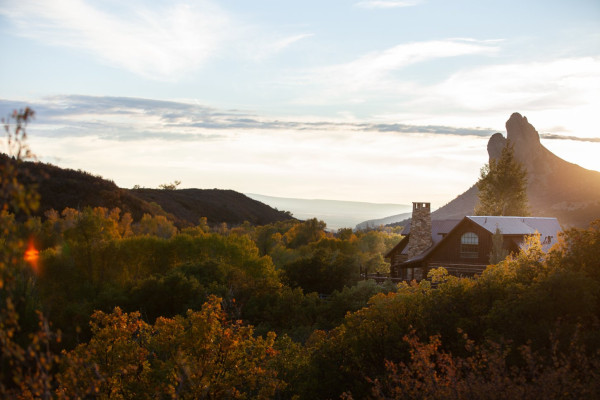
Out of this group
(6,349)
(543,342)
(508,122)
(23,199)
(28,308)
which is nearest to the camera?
(23,199)

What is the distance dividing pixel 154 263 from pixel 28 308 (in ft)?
56.6

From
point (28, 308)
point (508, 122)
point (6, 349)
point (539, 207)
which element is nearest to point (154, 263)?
point (28, 308)

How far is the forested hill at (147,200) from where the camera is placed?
3595 inches

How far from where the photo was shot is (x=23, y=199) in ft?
18.4

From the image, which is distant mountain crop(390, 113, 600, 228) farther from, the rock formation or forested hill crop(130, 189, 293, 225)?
forested hill crop(130, 189, 293, 225)

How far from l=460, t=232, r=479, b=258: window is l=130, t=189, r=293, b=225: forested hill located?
88.2 meters

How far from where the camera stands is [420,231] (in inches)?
1734

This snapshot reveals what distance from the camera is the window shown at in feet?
133

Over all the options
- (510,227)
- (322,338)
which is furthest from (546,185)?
(322,338)

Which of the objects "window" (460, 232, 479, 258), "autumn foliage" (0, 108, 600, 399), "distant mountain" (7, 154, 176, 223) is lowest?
"autumn foliage" (0, 108, 600, 399)

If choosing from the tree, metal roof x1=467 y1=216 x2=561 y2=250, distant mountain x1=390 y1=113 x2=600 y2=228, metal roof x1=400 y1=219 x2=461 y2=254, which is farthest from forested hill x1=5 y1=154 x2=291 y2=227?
distant mountain x1=390 y1=113 x2=600 y2=228

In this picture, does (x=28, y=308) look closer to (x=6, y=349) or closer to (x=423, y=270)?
Answer: (x=423, y=270)

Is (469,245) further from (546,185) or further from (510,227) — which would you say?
(546,185)

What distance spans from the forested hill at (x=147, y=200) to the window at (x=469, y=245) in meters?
33.1
